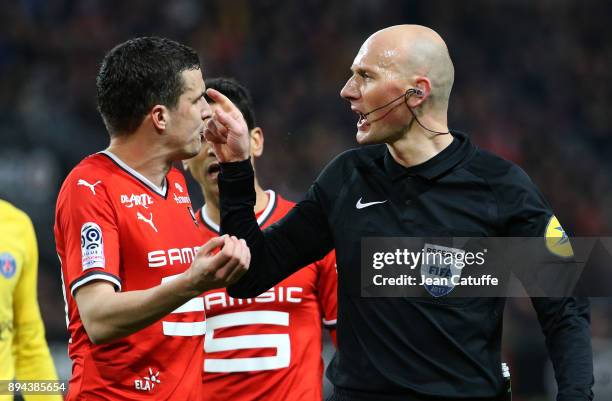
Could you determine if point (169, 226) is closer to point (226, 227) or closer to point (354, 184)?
point (226, 227)

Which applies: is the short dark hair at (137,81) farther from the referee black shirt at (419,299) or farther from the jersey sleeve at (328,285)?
the jersey sleeve at (328,285)

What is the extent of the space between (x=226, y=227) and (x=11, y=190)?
20.3 feet

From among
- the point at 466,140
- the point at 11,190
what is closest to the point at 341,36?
the point at 11,190

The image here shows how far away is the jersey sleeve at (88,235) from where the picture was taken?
312 centimetres

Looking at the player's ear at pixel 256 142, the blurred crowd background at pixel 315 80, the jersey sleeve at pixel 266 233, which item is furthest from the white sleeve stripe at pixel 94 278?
the blurred crowd background at pixel 315 80

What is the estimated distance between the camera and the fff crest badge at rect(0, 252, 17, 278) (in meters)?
3.89

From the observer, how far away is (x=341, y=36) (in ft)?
39.2

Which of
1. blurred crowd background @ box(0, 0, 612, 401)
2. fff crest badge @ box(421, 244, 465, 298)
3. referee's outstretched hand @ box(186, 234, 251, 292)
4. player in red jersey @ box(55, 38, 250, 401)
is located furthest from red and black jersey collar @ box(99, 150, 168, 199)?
blurred crowd background @ box(0, 0, 612, 401)

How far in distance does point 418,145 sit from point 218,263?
988mm

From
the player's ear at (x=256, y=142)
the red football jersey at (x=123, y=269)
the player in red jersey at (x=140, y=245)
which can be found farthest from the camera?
the player's ear at (x=256, y=142)

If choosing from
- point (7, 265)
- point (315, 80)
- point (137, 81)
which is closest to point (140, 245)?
point (137, 81)

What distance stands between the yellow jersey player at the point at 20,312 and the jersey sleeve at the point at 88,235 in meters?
0.76

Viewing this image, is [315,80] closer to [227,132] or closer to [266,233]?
[266,233]

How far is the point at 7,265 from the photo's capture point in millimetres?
3910
